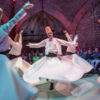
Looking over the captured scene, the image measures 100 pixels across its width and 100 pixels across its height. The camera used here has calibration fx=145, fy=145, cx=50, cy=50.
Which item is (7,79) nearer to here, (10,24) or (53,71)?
(10,24)

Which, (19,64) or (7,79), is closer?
(7,79)

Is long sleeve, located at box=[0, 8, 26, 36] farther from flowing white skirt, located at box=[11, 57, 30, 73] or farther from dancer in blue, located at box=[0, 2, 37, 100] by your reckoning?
flowing white skirt, located at box=[11, 57, 30, 73]

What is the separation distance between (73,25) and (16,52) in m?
7.17

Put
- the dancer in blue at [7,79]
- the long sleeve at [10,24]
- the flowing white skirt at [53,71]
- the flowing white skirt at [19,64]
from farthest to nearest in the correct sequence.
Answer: the flowing white skirt at [19,64]
the flowing white skirt at [53,71]
the long sleeve at [10,24]
the dancer in blue at [7,79]

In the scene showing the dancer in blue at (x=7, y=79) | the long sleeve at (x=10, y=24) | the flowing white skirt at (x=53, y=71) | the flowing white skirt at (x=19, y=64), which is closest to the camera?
the dancer in blue at (x=7, y=79)

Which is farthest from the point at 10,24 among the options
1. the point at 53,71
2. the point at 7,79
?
the point at 53,71

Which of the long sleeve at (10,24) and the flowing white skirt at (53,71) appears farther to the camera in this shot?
the flowing white skirt at (53,71)

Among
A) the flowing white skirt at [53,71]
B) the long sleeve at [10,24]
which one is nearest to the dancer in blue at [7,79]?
the long sleeve at [10,24]

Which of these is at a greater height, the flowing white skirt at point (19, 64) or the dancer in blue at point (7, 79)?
the dancer in blue at point (7, 79)

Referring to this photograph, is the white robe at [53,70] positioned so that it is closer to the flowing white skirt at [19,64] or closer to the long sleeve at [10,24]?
the flowing white skirt at [19,64]

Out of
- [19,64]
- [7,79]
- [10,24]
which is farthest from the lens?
[19,64]

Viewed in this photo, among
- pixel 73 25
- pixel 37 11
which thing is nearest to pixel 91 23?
pixel 73 25

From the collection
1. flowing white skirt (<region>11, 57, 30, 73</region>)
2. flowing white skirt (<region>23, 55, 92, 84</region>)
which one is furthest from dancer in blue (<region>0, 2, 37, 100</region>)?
flowing white skirt (<region>11, 57, 30, 73</region>)

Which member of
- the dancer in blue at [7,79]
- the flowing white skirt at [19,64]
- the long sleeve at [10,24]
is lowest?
the flowing white skirt at [19,64]
